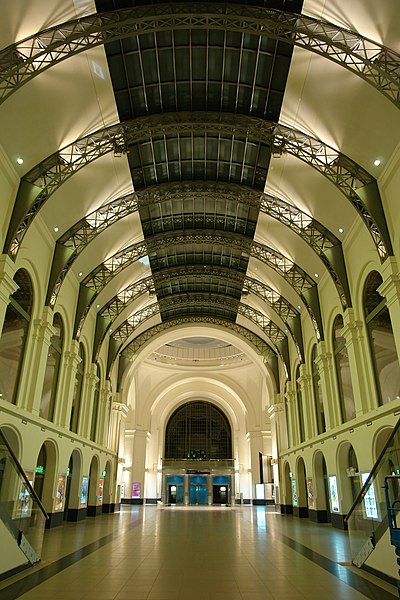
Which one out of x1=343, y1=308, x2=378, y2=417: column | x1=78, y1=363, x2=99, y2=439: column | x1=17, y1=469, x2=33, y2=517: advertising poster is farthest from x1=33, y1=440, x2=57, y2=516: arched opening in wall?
x1=343, y1=308, x2=378, y2=417: column

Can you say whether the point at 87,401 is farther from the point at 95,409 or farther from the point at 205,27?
the point at 205,27

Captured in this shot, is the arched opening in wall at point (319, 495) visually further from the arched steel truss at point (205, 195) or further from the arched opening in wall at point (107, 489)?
the arched opening in wall at point (107, 489)

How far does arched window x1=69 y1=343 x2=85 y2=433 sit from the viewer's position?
2672 cm

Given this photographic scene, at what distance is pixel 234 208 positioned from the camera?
25750 millimetres

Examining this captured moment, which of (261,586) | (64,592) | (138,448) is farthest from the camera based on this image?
(138,448)

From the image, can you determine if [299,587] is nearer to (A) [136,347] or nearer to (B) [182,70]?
(B) [182,70]

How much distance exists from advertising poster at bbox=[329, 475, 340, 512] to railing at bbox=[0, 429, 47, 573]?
52.1 feet

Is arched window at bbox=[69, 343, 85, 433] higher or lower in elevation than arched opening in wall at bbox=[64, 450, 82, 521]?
higher

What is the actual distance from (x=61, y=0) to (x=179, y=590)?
639 inches

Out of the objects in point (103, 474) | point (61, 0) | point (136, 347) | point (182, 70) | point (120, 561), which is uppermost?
point (182, 70)

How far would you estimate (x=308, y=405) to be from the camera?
94.2ft

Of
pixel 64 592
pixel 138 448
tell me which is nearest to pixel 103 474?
pixel 138 448

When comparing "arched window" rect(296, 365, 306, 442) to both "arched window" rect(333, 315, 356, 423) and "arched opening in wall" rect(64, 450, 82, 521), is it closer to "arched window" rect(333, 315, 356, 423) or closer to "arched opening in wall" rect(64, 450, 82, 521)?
"arched window" rect(333, 315, 356, 423)

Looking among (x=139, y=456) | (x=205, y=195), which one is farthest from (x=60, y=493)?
(x=139, y=456)
